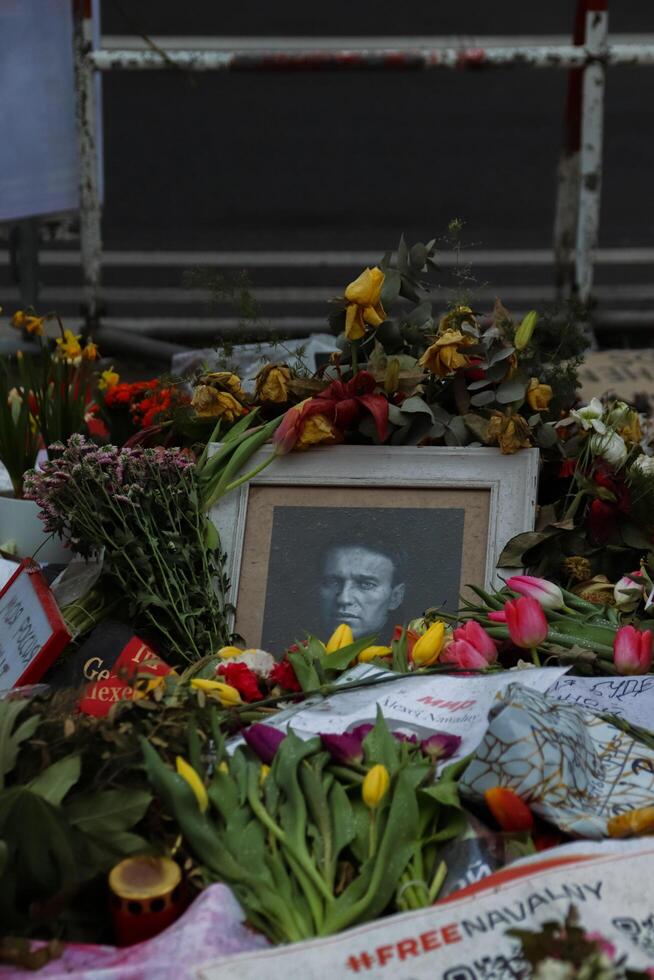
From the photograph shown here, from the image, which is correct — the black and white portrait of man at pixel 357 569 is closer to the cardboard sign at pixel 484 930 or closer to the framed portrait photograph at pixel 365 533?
the framed portrait photograph at pixel 365 533

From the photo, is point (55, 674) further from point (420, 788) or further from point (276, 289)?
point (276, 289)

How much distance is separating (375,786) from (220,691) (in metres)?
0.35

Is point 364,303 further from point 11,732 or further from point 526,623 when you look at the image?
point 11,732

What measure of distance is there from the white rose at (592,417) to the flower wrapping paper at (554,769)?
3.19 feet

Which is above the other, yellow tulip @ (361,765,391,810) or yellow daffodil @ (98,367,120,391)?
yellow daffodil @ (98,367,120,391)

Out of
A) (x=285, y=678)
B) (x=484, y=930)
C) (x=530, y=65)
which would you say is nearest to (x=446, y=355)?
(x=285, y=678)

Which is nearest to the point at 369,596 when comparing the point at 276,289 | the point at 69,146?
the point at 69,146

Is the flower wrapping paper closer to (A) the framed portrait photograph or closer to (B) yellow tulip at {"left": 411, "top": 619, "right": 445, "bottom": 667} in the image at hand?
(B) yellow tulip at {"left": 411, "top": 619, "right": 445, "bottom": 667}

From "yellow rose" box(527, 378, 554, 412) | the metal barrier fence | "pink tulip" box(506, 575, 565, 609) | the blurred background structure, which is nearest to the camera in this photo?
"pink tulip" box(506, 575, 565, 609)

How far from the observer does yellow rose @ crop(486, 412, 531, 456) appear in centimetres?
253

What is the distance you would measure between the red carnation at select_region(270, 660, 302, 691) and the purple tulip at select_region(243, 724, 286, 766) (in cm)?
24

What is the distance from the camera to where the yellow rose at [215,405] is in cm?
273

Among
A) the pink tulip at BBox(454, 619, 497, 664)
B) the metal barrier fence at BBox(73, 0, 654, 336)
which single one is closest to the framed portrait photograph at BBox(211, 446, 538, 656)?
the pink tulip at BBox(454, 619, 497, 664)

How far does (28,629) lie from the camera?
7.36 ft
